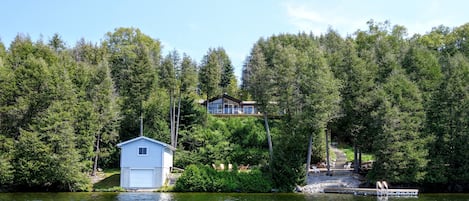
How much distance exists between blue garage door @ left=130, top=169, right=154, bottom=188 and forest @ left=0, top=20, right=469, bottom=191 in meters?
3.84

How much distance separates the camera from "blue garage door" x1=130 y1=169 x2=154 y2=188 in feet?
140

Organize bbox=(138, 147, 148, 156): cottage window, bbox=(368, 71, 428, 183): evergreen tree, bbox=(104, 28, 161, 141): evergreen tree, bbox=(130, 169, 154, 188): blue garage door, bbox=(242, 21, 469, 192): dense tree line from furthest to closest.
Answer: bbox=(104, 28, 161, 141): evergreen tree < bbox=(138, 147, 148, 156): cottage window < bbox=(130, 169, 154, 188): blue garage door < bbox=(242, 21, 469, 192): dense tree line < bbox=(368, 71, 428, 183): evergreen tree

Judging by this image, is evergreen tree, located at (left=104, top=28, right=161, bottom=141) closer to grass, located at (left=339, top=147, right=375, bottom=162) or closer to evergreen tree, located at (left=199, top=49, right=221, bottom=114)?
evergreen tree, located at (left=199, top=49, right=221, bottom=114)

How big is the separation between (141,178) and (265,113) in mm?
14039

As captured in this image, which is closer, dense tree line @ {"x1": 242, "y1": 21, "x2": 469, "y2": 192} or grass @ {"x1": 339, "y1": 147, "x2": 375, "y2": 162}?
dense tree line @ {"x1": 242, "y1": 21, "x2": 469, "y2": 192}

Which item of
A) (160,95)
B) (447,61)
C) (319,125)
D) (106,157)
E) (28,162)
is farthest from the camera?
(160,95)

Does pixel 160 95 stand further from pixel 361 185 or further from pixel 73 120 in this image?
pixel 361 185

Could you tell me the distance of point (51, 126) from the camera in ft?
130

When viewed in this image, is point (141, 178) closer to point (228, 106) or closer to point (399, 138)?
point (399, 138)

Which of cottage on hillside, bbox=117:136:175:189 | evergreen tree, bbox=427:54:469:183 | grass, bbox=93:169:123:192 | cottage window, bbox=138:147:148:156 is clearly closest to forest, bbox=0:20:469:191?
evergreen tree, bbox=427:54:469:183

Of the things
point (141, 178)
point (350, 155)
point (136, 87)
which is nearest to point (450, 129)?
point (350, 155)

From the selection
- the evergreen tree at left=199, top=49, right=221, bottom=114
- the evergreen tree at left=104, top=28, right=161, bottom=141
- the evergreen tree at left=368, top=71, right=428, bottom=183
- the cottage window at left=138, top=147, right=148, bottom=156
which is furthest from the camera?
the evergreen tree at left=199, top=49, right=221, bottom=114

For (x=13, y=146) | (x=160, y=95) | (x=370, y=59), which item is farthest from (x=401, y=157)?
(x=13, y=146)

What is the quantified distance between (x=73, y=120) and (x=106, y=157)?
362 inches
